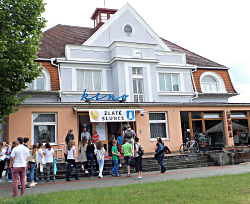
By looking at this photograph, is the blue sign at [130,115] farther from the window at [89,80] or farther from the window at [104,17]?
the window at [104,17]

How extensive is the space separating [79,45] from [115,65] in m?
3.25

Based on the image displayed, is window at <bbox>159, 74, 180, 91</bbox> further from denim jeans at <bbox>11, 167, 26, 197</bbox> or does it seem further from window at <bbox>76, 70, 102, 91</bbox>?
denim jeans at <bbox>11, 167, 26, 197</bbox>

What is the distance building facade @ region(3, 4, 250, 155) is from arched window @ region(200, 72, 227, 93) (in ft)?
0.29

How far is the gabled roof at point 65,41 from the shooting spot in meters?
22.7

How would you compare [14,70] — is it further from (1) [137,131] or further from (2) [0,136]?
(1) [137,131]

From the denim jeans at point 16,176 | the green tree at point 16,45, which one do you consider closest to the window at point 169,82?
the green tree at point 16,45

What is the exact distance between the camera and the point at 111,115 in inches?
695

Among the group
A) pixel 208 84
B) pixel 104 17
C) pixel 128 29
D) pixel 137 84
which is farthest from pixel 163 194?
pixel 104 17

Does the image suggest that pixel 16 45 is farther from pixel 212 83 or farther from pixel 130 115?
pixel 212 83

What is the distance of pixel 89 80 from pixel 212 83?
11.4 metres

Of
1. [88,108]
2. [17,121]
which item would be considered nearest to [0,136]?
[17,121]

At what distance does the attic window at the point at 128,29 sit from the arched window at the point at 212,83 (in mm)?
7472

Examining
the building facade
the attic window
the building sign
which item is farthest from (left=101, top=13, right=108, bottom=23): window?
the building sign

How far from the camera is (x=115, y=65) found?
2248cm
